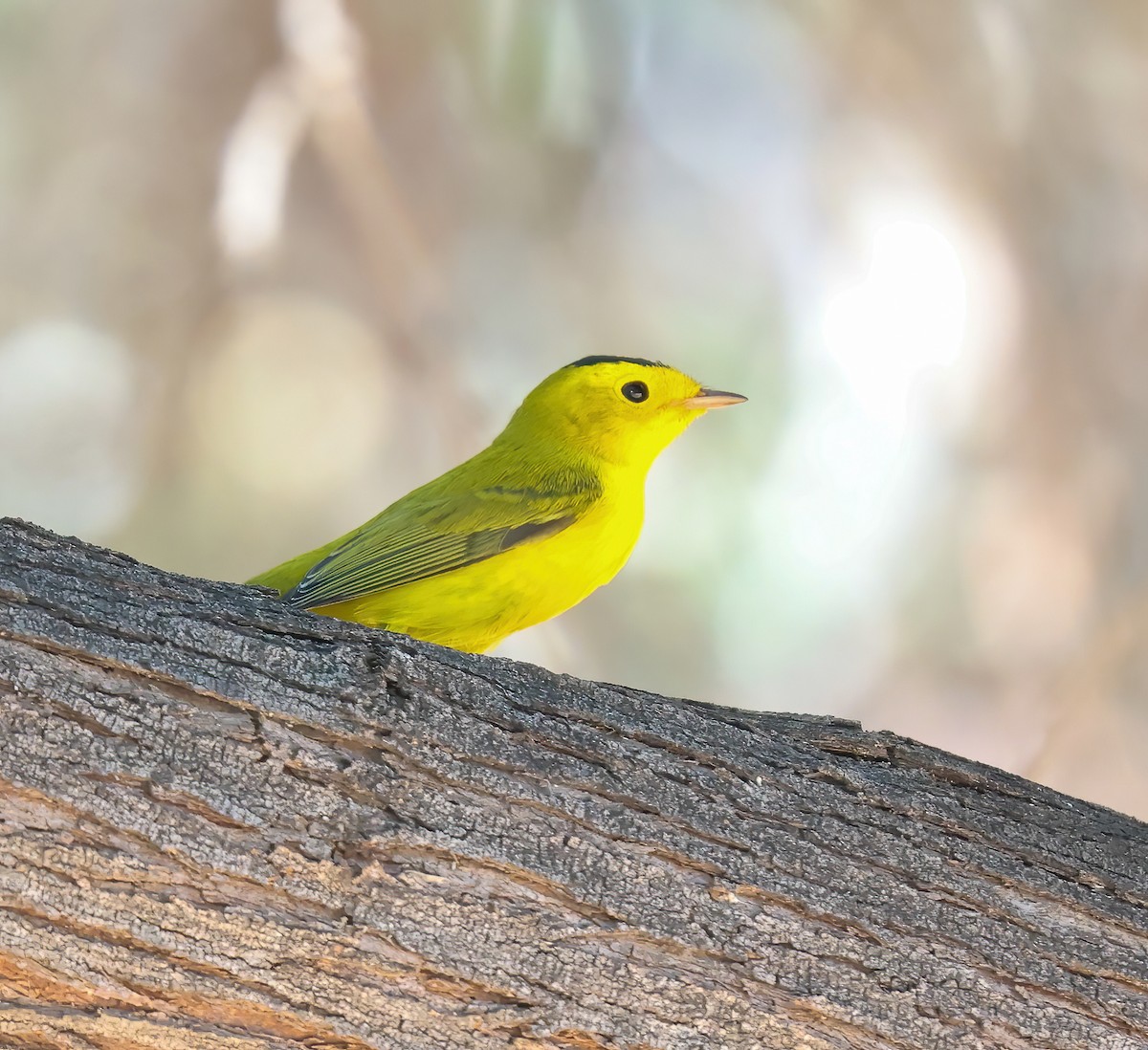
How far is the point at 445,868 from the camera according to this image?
1.54 meters

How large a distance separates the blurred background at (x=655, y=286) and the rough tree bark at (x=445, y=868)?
2.34m

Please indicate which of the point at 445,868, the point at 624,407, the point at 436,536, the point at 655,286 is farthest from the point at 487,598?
the point at 655,286

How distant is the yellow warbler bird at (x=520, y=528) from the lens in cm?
266

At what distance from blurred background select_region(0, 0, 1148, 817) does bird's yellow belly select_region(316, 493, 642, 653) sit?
1.38 metres

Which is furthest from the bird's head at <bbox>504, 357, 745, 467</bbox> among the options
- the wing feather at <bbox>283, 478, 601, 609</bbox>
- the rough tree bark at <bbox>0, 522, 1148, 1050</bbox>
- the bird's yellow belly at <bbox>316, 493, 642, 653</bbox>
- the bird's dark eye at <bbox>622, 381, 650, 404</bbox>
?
the rough tree bark at <bbox>0, 522, 1148, 1050</bbox>

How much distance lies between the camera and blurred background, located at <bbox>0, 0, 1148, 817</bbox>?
405 cm

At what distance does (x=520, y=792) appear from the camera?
161 centimetres

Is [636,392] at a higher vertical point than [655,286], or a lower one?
lower

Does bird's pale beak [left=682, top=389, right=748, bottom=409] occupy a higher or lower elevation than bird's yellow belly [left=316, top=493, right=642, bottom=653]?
higher

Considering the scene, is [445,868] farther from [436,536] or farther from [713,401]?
[713,401]

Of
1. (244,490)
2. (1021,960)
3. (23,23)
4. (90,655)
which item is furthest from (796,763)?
(23,23)

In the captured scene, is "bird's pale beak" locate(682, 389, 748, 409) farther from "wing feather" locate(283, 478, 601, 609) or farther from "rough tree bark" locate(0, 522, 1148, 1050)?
"rough tree bark" locate(0, 522, 1148, 1050)

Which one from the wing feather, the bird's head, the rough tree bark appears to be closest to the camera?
the rough tree bark

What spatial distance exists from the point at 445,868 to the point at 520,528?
1.30 m
